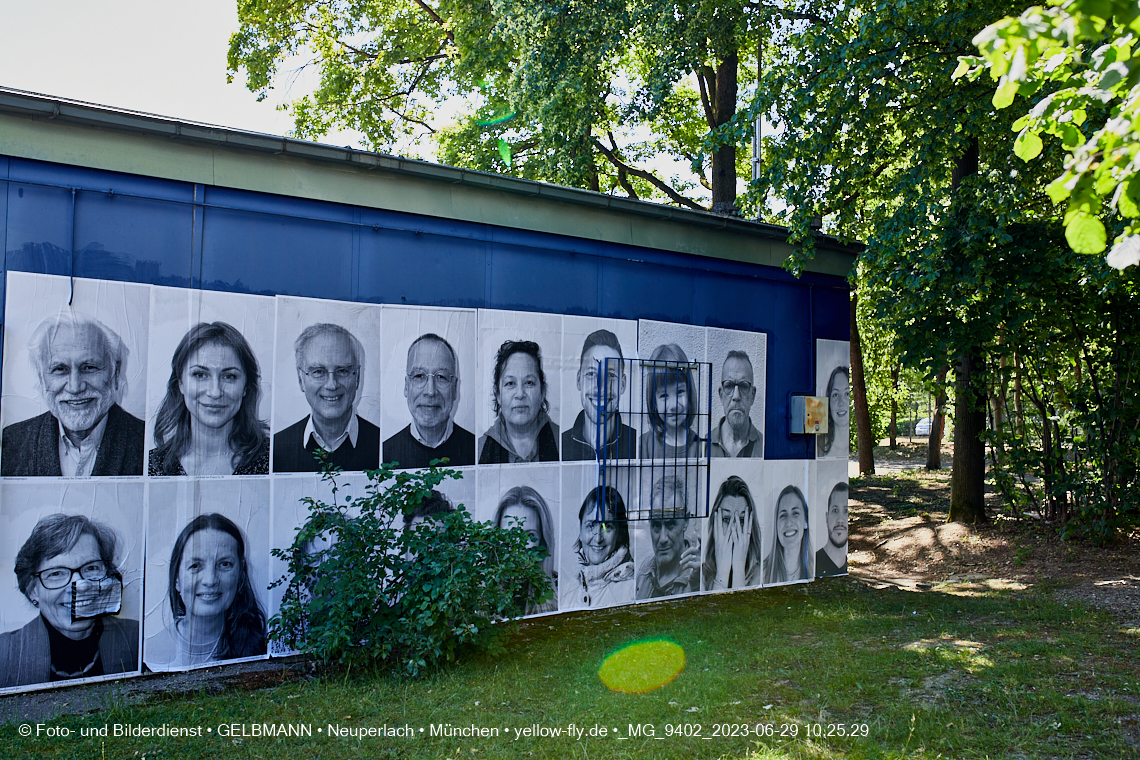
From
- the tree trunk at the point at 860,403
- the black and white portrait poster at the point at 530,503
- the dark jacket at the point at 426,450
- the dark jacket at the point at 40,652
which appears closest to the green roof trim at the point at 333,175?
the dark jacket at the point at 426,450

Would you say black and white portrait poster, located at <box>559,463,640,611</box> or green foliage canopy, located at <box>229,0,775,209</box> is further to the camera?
green foliage canopy, located at <box>229,0,775,209</box>

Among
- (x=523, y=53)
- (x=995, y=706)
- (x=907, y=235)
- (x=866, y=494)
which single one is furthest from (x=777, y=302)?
(x=866, y=494)

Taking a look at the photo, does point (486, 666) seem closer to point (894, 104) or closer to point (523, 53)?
point (894, 104)

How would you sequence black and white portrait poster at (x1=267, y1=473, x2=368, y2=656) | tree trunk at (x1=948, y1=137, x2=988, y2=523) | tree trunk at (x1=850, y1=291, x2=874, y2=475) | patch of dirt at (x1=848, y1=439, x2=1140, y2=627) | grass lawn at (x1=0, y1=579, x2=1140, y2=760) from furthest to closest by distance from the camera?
tree trunk at (x1=850, y1=291, x2=874, y2=475)
tree trunk at (x1=948, y1=137, x2=988, y2=523)
patch of dirt at (x1=848, y1=439, x2=1140, y2=627)
black and white portrait poster at (x1=267, y1=473, x2=368, y2=656)
grass lawn at (x1=0, y1=579, x2=1140, y2=760)

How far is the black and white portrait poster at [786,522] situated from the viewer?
350 inches

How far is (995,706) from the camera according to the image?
199 inches

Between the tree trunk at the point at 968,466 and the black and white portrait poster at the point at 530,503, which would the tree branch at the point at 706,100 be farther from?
the black and white portrait poster at the point at 530,503

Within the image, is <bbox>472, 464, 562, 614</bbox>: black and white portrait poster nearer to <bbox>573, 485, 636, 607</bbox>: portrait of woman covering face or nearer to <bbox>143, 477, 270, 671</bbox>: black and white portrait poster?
<bbox>573, 485, 636, 607</bbox>: portrait of woman covering face

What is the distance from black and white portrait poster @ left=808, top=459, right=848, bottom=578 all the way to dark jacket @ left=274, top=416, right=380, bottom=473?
511 cm

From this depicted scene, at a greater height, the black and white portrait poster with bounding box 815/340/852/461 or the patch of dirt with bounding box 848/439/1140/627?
the black and white portrait poster with bounding box 815/340/852/461

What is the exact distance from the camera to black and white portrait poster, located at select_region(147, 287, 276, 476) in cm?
571

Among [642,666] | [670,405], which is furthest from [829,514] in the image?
[642,666]

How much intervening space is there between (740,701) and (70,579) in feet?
14.3

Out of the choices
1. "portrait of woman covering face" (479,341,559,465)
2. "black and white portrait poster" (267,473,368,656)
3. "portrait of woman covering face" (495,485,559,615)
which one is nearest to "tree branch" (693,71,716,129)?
"portrait of woman covering face" (479,341,559,465)
